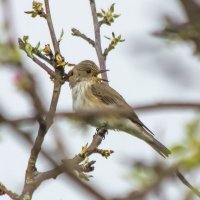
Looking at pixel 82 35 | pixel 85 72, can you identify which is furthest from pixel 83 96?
pixel 82 35

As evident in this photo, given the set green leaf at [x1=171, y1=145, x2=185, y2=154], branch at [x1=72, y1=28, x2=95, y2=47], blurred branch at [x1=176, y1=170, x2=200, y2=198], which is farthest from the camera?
branch at [x1=72, y1=28, x2=95, y2=47]

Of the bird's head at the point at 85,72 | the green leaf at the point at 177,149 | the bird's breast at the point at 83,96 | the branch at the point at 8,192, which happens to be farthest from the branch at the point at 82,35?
the green leaf at the point at 177,149

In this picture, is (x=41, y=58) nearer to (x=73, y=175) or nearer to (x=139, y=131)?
(x=73, y=175)

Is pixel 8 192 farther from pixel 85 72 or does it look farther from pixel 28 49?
pixel 85 72

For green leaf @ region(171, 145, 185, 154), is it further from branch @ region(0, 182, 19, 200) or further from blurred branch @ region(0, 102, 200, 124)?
branch @ region(0, 182, 19, 200)

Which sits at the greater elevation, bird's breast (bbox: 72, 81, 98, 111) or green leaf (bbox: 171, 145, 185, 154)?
bird's breast (bbox: 72, 81, 98, 111)

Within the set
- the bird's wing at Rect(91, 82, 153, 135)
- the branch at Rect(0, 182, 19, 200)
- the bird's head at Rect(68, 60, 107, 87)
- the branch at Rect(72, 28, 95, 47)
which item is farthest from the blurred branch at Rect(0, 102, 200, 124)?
the bird's head at Rect(68, 60, 107, 87)

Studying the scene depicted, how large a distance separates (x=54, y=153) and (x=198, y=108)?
1.36 ft

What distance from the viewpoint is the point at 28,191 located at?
3.29 metres

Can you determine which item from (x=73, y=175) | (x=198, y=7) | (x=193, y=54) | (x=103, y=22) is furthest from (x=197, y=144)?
(x=103, y=22)

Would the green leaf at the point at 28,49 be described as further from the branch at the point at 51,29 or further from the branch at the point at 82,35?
the branch at the point at 82,35

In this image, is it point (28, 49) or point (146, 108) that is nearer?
point (146, 108)

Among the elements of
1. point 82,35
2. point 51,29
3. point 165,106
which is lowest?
point 165,106

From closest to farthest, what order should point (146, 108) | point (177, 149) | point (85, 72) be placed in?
point (146, 108), point (177, 149), point (85, 72)
